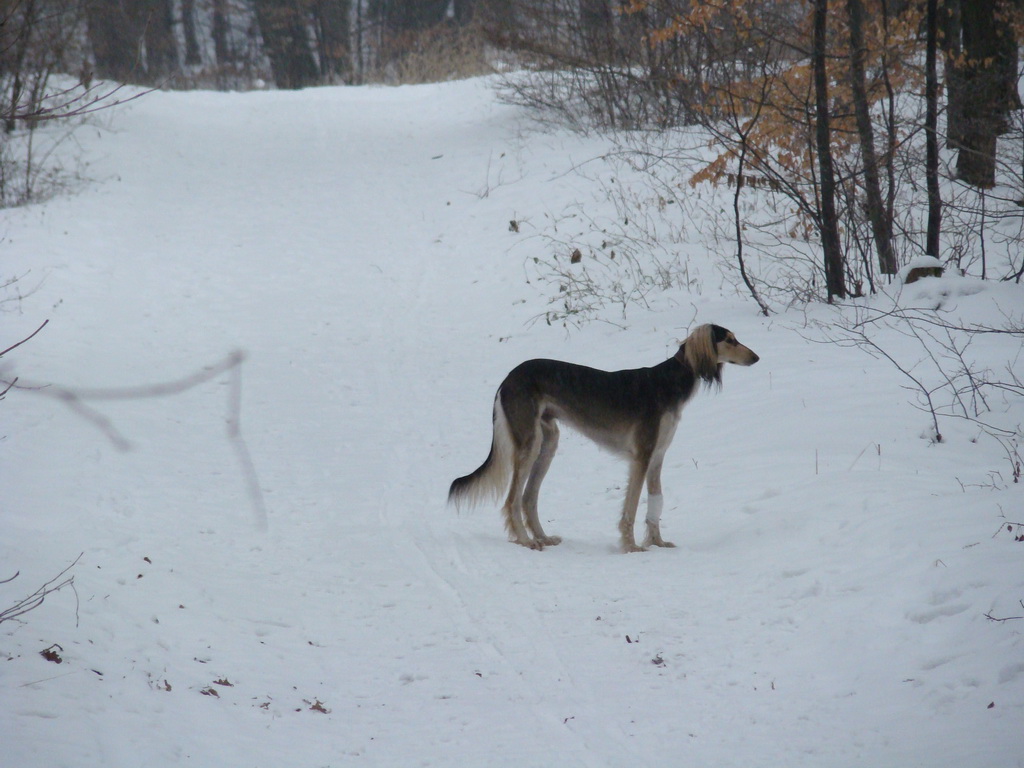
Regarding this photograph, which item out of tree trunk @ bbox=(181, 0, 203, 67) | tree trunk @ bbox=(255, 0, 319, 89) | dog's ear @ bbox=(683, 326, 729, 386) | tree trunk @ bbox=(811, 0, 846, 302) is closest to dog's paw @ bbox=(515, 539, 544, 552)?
dog's ear @ bbox=(683, 326, 729, 386)

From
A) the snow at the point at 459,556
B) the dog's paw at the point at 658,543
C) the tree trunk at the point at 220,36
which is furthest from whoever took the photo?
the tree trunk at the point at 220,36

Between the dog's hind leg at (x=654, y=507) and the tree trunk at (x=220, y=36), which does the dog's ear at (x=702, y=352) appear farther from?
the tree trunk at (x=220, y=36)

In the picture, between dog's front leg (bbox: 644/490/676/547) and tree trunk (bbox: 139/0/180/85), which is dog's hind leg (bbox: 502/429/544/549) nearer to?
dog's front leg (bbox: 644/490/676/547)

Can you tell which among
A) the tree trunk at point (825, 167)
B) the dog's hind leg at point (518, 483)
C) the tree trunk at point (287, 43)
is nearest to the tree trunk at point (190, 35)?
the tree trunk at point (287, 43)

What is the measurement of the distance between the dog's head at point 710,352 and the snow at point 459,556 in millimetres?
1032

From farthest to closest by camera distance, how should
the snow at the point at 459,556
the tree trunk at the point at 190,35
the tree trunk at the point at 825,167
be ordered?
the tree trunk at the point at 190,35 < the tree trunk at the point at 825,167 < the snow at the point at 459,556

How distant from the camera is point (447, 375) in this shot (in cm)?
1104

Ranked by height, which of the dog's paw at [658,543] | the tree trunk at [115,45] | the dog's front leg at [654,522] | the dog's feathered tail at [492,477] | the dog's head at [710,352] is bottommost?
the dog's paw at [658,543]

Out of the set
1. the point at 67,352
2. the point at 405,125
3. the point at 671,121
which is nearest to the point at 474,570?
the point at 67,352

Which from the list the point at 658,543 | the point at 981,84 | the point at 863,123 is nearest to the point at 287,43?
the point at 981,84

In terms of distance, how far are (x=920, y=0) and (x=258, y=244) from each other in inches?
462

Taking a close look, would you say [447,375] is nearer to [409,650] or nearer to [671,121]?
[409,650]

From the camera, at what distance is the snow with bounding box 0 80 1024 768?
387 centimetres

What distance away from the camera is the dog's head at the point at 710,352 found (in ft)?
21.4
